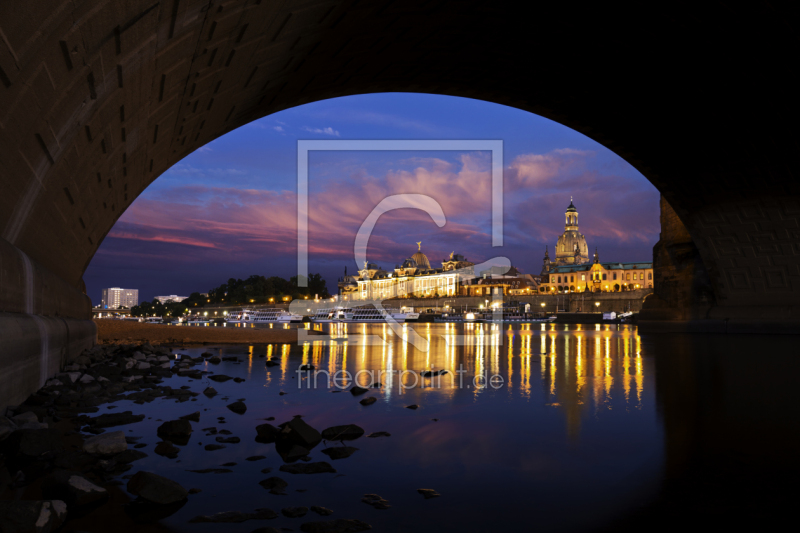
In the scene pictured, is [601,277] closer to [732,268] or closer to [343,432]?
[732,268]

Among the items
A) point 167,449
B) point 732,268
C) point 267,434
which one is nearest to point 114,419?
point 167,449

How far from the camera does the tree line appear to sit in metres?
157

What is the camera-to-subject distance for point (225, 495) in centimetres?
341

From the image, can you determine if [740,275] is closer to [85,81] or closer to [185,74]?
[185,74]

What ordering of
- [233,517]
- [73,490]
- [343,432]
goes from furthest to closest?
1. [343,432]
2. [73,490]
3. [233,517]

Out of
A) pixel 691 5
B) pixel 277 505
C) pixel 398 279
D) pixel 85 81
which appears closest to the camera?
pixel 277 505

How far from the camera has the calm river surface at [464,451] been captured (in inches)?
125

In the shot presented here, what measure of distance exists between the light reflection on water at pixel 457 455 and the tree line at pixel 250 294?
14590cm

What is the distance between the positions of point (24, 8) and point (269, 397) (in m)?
5.51

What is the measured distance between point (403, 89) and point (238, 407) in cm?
1604

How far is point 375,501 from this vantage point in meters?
3.32

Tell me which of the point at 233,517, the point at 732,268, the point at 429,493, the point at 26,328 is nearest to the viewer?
the point at 233,517

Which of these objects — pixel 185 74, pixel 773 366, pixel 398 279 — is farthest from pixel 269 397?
pixel 398 279

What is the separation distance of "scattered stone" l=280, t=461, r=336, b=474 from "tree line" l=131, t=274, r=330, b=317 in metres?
149
